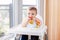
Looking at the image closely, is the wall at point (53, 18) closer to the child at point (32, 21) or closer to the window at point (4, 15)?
the child at point (32, 21)

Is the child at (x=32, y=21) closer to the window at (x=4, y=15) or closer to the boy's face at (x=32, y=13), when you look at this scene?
the boy's face at (x=32, y=13)

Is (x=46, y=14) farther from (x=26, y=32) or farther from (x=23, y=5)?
(x=26, y=32)

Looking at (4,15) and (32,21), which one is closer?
(32,21)

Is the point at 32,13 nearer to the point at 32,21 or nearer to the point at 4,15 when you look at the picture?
the point at 32,21

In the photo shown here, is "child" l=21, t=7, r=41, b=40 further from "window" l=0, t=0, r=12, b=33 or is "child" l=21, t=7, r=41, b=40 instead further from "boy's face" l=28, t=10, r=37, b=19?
"window" l=0, t=0, r=12, b=33

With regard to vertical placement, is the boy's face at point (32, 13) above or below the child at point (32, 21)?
above

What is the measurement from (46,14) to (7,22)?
0.48 meters

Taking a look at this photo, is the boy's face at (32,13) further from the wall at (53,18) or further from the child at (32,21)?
the wall at (53,18)

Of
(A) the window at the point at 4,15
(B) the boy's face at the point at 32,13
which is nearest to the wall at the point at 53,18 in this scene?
(B) the boy's face at the point at 32,13

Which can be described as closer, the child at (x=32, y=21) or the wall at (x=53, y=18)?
the child at (x=32, y=21)

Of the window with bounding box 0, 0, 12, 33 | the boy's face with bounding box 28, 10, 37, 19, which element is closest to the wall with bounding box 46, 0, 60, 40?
the boy's face with bounding box 28, 10, 37, 19

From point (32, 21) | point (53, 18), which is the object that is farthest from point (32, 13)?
point (53, 18)

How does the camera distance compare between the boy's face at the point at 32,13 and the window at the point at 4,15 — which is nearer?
the boy's face at the point at 32,13

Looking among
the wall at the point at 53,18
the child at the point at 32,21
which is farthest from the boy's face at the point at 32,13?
the wall at the point at 53,18
